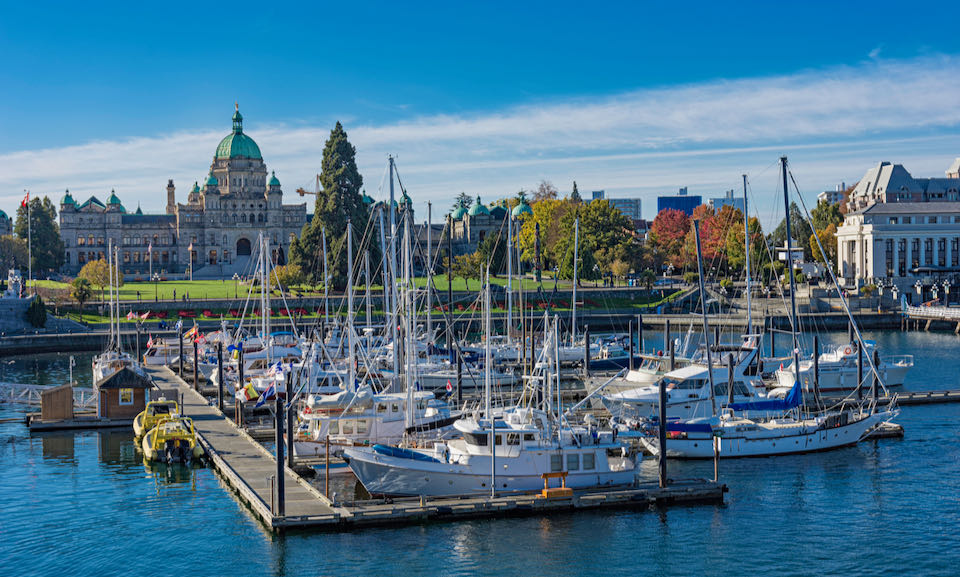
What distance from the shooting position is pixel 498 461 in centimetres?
3734

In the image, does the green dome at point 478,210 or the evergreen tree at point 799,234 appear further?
the green dome at point 478,210

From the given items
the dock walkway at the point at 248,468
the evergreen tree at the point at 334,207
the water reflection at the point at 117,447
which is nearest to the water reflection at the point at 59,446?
the water reflection at the point at 117,447

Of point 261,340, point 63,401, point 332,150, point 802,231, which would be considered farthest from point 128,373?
point 802,231

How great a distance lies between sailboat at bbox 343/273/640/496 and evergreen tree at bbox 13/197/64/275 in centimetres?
12221

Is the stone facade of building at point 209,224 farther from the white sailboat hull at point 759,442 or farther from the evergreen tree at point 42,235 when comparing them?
the white sailboat hull at point 759,442

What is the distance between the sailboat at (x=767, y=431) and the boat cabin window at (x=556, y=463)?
7.12 m

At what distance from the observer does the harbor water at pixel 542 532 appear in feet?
106

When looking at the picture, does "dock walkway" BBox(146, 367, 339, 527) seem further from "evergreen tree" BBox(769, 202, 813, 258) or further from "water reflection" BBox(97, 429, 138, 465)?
"evergreen tree" BBox(769, 202, 813, 258)

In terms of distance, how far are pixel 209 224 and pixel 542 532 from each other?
470ft

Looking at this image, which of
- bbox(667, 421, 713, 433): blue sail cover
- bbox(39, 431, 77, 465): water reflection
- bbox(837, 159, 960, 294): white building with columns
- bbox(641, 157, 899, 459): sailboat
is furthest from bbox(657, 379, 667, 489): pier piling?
bbox(837, 159, 960, 294): white building with columns

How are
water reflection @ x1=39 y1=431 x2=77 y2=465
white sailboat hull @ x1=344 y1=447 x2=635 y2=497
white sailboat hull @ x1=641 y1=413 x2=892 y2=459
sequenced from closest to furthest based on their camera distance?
white sailboat hull @ x1=344 y1=447 x2=635 y2=497, white sailboat hull @ x1=641 y1=413 x2=892 y2=459, water reflection @ x1=39 y1=431 x2=77 y2=465

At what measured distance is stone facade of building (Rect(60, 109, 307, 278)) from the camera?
168875mm

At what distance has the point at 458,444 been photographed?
3862cm

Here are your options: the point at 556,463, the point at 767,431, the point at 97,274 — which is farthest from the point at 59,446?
the point at 97,274
